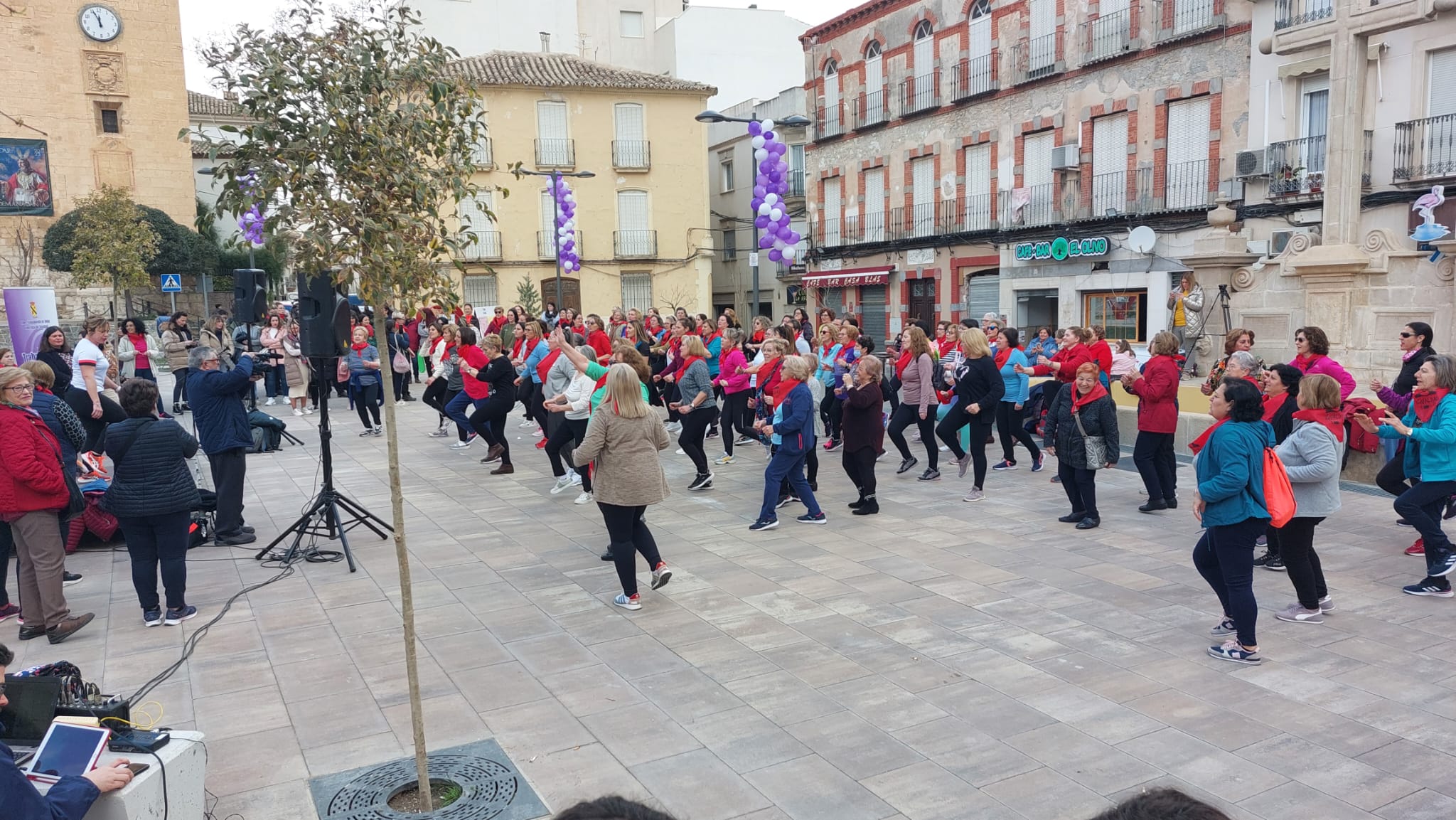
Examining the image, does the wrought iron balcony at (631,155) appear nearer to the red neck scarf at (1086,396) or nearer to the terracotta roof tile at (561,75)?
the terracotta roof tile at (561,75)

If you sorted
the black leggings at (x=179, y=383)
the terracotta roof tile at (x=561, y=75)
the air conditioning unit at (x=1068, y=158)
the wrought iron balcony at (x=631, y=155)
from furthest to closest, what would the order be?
the wrought iron balcony at (x=631, y=155) < the terracotta roof tile at (x=561, y=75) < the air conditioning unit at (x=1068, y=158) < the black leggings at (x=179, y=383)

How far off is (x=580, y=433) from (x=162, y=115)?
38535mm

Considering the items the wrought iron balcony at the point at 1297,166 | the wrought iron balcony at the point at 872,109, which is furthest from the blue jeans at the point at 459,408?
the wrought iron balcony at the point at 872,109

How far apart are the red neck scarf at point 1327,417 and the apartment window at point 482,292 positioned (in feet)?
110

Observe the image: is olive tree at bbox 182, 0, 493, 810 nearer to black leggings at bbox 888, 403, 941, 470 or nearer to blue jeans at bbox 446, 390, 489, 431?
black leggings at bbox 888, 403, 941, 470

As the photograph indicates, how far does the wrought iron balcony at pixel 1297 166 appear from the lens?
17641 millimetres

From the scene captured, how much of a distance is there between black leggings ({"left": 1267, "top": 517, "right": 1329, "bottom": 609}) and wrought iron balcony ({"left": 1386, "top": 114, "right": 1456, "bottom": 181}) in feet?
40.9

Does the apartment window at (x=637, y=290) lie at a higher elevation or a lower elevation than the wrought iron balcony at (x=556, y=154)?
lower

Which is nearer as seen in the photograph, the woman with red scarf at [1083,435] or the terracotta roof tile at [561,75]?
the woman with red scarf at [1083,435]

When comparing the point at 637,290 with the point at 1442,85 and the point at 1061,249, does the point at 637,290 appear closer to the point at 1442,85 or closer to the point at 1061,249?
the point at 1061,249

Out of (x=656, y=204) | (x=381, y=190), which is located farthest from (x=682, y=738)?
(x=656, y=204)

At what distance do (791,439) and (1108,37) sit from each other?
1789cm

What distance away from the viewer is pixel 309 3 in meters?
4.37

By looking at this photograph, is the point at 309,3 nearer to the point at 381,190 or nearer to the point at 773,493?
the point at 381,190
